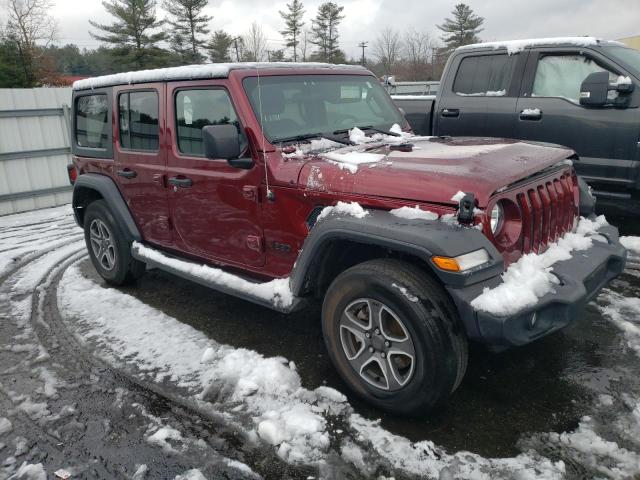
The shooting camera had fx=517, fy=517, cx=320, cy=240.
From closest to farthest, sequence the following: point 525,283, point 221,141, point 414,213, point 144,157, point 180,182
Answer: point 525,283
point 414,213
point 221,141
point 180,182
point 144,157

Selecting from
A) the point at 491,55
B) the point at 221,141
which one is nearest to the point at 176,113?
the point at 221,141

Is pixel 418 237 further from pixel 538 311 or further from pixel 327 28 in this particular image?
pixel 327 28

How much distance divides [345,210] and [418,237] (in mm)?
531

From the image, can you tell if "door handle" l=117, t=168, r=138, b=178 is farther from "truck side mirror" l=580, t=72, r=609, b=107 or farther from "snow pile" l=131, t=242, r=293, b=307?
"truck side mirror" l=580, t=72, r=609, b=107

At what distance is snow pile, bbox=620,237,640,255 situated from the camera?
17.2 ft

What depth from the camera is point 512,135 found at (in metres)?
5.81

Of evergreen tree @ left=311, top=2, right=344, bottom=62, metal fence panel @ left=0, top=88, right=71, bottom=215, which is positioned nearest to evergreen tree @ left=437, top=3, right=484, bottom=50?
evergreen tree @ left=311, top=2, right=344, bottom=62

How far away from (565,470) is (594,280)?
40.5 inches

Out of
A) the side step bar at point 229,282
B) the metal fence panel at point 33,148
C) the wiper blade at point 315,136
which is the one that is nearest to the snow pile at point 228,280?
the side step bar at point 229,282

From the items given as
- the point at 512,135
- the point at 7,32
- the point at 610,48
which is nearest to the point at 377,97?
the point at 512,135

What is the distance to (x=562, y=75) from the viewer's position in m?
5.59

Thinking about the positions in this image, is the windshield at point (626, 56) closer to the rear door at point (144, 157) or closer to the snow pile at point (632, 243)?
the snow pile at point (632, 243)

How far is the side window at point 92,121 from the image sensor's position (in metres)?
4.82

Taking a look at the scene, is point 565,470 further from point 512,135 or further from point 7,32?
point 7,32
